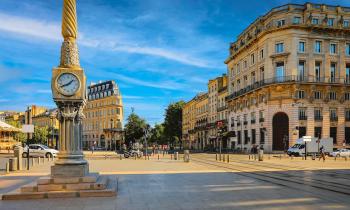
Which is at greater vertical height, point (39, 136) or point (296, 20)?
point (296, 20)

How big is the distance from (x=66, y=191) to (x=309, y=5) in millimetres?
56157

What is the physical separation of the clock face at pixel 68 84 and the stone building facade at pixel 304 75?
1874 inches

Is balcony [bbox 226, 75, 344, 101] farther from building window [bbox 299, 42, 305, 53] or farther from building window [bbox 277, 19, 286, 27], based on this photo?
building window [bbox 277, 19, 286, 27]

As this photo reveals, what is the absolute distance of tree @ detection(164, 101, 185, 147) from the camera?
114 meters

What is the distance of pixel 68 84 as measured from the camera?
1362 cm

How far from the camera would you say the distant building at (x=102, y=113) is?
374ft

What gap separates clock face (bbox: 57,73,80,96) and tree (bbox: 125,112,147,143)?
6717 cm

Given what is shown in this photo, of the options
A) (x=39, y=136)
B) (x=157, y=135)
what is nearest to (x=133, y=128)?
(x=39, y=136)

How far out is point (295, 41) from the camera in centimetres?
5919

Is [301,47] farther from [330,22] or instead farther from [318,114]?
[318,114]

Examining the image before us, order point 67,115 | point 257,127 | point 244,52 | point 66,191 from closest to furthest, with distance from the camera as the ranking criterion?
point 66,191 → point 67,115 → point 257,127 → point 244,52

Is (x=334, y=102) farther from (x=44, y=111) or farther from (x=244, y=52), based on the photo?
(x=44, y=111)

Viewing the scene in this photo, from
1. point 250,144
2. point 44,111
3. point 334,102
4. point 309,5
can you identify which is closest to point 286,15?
point 309,5

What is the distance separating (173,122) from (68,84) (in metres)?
103
